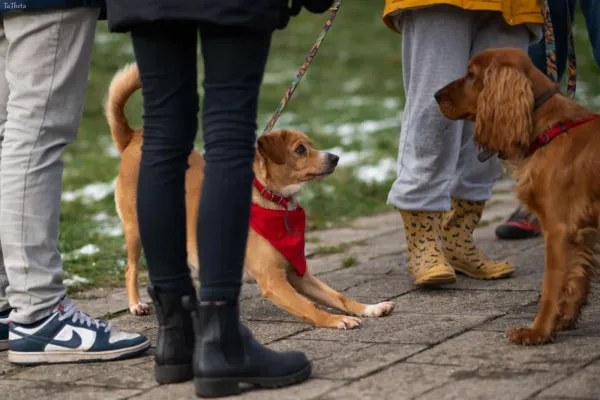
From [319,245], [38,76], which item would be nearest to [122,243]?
[319,245]

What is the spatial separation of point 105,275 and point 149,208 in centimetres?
246

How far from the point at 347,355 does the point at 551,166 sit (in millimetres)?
964

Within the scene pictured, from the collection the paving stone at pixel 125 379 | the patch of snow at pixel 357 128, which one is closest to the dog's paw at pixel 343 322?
the paving stone at pixel 125 379

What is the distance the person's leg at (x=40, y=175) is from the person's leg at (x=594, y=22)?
84.4 inches

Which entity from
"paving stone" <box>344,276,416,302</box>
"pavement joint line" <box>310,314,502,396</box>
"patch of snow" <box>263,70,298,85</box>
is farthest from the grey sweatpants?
"patch of snow" <box>263,70,298,85</box>

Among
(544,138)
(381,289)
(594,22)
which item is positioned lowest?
(381,289)

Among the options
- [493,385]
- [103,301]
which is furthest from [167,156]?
[103,301]

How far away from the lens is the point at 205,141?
2.86 metres

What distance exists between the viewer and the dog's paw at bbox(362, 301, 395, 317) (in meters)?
3.98

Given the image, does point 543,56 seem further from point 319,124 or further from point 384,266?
point 319,124

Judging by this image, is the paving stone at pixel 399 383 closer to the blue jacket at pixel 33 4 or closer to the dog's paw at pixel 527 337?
the dog's paw at pixel 527 337

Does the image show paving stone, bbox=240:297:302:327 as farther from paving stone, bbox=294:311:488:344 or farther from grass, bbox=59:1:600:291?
grass, bbox=59:1:600:291

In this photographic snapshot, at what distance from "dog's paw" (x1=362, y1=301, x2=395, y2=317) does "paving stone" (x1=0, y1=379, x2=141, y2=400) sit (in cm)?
125

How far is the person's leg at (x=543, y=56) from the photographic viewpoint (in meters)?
5.30
